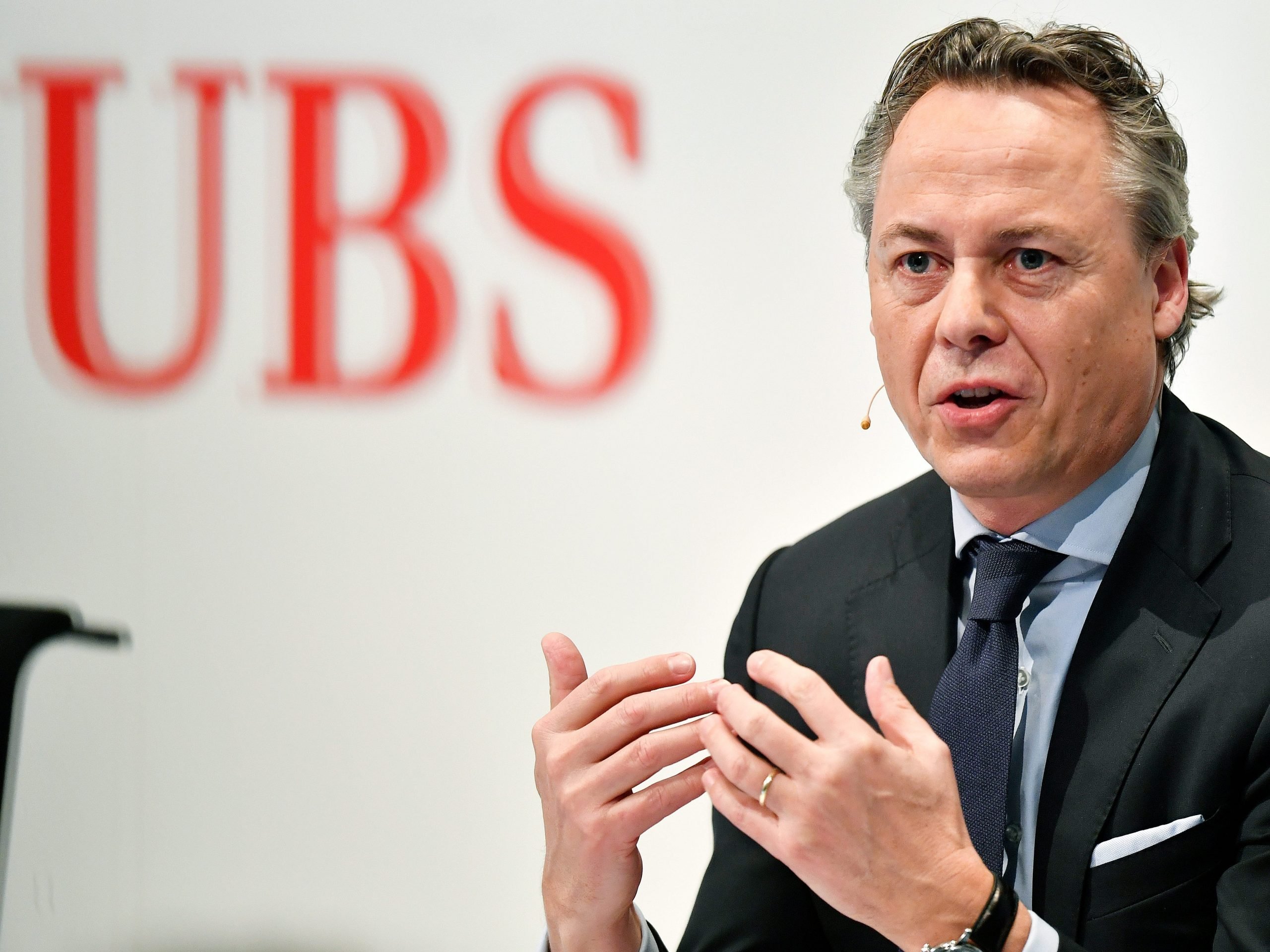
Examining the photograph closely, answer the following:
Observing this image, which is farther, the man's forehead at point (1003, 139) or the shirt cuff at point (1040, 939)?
the man's forehead at point (1003, 139)

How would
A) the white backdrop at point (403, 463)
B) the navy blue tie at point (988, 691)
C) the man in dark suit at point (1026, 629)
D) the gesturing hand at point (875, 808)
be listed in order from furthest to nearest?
the white backdrop at point (403, 463)
the navy blue tie at point (988, 691)
the man in dark suit at point (1026, 629)
the gesturing hand at point (875, 808)

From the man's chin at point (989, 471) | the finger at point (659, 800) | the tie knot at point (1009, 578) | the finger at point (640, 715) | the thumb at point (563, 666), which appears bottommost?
the finger at point (659, 800)

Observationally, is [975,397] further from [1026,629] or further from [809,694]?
[809,694]

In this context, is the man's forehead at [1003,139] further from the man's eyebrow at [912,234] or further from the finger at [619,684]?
the finger at [619,684]

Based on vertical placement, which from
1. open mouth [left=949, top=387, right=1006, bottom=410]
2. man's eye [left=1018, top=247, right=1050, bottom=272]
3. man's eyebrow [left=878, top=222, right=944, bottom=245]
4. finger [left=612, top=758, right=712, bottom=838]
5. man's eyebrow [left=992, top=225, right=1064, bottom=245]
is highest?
man's eyebrow [left=878, top=222, right=944, bottom=245]

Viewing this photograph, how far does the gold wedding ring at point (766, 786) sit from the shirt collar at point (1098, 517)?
50 centimetres

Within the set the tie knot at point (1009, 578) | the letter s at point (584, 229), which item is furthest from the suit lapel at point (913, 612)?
the letter s at point (584, 229)

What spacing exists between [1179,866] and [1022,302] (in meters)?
0.65

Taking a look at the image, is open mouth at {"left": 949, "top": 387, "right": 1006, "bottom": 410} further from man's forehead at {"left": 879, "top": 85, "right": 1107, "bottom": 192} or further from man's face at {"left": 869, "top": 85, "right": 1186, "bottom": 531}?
man's forehead at {"left": 879, "top": 85, "right": 1107, "bottom": 192}

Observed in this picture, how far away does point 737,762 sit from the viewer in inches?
49.1

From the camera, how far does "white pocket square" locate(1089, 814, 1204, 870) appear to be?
1365 millimetres

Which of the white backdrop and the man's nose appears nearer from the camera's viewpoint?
the man's nose

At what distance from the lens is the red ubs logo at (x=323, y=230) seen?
7.45 feet

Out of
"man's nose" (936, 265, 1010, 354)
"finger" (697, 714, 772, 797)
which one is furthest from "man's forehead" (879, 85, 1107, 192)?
"finger" (697, 714, 772, 797)
